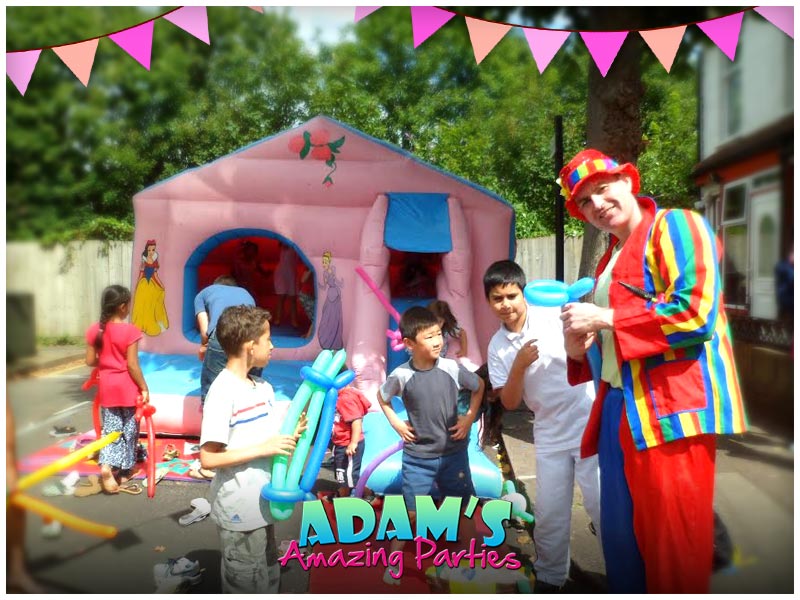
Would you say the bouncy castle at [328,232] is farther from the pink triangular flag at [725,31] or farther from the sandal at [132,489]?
the pink triangular flag at [725,31]

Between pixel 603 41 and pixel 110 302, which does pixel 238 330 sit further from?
pixel 110 302

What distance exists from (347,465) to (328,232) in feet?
7.08

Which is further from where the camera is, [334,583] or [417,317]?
[417,317]

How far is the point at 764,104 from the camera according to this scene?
6.43 ft

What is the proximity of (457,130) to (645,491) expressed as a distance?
879 cm

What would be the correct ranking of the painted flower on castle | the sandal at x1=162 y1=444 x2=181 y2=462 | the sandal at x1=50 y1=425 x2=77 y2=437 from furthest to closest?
the painted flower on castle → the sandal at x1=50 y1=425 x2=77 y2=437 → the sandal at x1=162 y1=444 x2=181 y2=462

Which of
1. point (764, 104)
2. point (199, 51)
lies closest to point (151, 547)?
point (764, 104)

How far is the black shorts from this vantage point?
3510 mm

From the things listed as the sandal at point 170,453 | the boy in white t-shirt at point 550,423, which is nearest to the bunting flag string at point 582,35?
the boy in white t-shirt at point 550,423

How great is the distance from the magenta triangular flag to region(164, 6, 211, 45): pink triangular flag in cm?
51

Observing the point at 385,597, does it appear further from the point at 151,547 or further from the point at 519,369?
the point at 151,547

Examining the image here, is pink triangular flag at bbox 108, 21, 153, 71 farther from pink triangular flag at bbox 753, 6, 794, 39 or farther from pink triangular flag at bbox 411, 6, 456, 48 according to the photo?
pink triangular flag at bbox 753, 6, 794, 39

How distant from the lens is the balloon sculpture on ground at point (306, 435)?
1980mm

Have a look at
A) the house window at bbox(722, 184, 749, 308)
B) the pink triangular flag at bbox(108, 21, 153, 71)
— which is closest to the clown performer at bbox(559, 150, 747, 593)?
the house window at bbox(722, 184, 749, 308)
